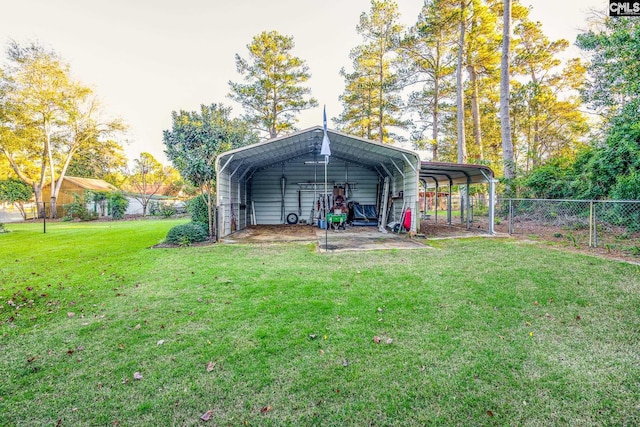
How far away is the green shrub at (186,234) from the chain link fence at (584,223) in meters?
9.24

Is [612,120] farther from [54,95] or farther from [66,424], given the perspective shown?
[54,95]

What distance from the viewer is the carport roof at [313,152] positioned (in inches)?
348

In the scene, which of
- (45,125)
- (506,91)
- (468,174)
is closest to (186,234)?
(468,174)

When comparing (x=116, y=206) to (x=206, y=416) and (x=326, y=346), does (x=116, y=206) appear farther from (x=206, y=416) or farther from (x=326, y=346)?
(x=206, y=416)

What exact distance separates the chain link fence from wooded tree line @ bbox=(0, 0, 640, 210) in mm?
881

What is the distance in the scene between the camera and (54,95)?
19484mm

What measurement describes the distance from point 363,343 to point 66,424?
7.21 feet

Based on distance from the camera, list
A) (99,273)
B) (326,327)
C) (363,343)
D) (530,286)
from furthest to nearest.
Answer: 1. (99,273)
2. (530,286)
3. (326,327)
4. (363,343)

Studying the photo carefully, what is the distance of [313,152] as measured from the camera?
13.1 m

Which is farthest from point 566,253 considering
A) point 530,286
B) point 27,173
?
point 27,173

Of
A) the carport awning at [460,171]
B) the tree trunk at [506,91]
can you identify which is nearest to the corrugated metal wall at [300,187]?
the carport awning at [460,171]

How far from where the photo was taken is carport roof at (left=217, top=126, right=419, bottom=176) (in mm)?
8844

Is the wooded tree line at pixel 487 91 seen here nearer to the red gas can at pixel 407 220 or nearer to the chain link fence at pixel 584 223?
the chain link fence at pixel 584 223

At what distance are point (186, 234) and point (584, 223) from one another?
1183 centimetres
